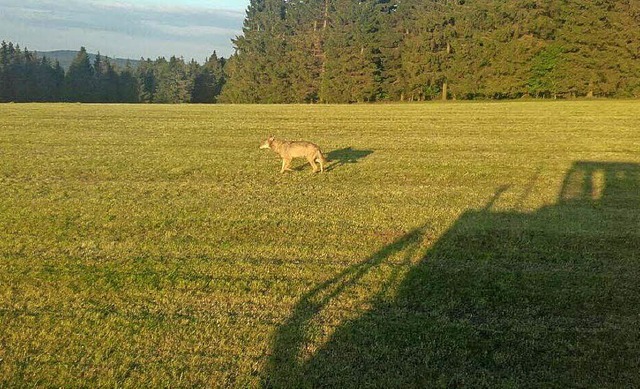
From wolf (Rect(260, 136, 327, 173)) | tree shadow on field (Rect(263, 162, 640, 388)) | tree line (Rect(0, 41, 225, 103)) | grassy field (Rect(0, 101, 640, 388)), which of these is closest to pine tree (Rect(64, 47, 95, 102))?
tree line (Rect(0, 41, 225, 103))

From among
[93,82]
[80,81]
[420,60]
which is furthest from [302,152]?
[93,82]

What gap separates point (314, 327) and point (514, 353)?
1921mm

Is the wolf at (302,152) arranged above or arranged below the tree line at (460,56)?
below

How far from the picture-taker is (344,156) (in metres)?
17.4

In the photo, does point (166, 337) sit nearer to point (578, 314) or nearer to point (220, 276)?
point (220, 276)

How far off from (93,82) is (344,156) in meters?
101

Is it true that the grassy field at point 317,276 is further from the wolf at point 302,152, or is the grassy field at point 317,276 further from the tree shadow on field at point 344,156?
the tree shadow on field at point 344,156

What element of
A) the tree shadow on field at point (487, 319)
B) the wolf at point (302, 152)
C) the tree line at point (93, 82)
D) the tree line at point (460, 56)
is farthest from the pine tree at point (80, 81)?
the tree shadow on field at point (487, 319)

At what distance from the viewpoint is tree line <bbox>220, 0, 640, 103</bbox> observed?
5550 cm

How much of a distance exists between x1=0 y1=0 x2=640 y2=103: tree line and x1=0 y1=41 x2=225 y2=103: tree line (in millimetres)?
290

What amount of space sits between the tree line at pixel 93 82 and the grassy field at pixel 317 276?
3523 inches

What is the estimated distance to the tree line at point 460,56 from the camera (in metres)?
55.5

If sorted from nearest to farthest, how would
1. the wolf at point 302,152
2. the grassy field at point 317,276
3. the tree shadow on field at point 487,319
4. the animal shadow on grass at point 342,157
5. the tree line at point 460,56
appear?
the tree shadow on field at point 487,319
the grassy field at point 317,276
the wolf at point 302,152
the animal shadow on grass at point 342,157
the tree line at point 460,56

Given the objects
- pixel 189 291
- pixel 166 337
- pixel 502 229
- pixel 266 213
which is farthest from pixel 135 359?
pixel 502 229
